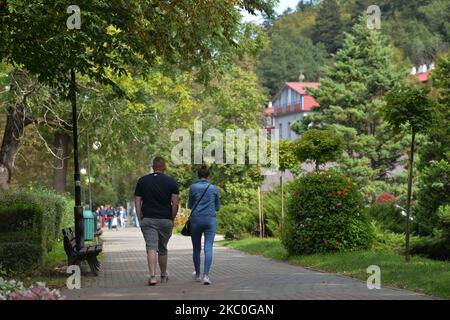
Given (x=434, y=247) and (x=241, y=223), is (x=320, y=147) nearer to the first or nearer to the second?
(x=434, y=247)

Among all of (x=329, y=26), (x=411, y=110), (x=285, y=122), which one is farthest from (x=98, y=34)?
(x=329, y=26)

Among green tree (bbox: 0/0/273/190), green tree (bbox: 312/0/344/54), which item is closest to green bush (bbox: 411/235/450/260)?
green tree (bbox: 0/0/273/190)

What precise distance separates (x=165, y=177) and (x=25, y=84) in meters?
14.4

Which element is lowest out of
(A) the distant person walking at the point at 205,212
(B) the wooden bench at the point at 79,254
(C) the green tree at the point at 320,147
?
(B) the wooden bench at the point at 79,254

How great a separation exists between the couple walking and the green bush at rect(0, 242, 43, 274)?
7.17 ft

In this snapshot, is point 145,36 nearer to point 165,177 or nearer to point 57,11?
point 57,11

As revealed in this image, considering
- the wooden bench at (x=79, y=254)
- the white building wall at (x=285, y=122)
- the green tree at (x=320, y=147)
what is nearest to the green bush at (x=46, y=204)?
the wooden bench at (x=79, y=254)

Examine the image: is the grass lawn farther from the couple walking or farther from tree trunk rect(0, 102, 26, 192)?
tree trunk rect(0, 102, 26, 192)

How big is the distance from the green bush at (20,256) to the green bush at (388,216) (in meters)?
11.3

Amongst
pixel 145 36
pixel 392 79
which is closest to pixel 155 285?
pixel 145 36

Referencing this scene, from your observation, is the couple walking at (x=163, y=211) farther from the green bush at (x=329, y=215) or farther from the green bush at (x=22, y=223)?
the green bush at (x=329, y=215)

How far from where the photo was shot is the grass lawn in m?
11.9

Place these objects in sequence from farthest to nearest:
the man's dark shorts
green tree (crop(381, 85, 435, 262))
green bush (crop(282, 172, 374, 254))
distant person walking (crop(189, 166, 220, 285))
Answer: green bush (crop(282, 172, 374, 254)) → green tree (crop(381, 85, 435, 262)) → distant person walking (crop(189, 166, 220, 285)) → the man's dark shorts

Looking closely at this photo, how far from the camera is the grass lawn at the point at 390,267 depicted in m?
11.9
